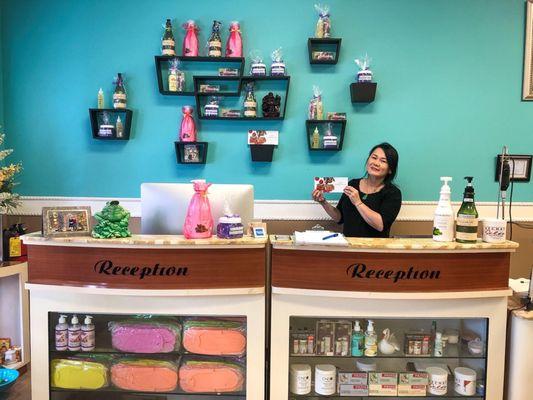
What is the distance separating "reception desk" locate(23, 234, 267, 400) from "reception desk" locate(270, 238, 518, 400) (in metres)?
0.10

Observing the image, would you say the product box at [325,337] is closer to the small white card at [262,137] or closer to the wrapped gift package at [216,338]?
the wrapped gift package at [216,338]

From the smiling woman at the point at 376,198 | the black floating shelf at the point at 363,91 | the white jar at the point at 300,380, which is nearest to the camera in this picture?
the white jar at the point at 300,380

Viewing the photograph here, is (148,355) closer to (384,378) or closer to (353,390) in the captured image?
(353,390)

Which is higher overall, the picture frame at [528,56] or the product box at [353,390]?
Result: the picture frame at [528,56]

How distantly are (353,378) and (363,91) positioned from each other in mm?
2073

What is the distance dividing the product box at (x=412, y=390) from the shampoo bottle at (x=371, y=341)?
0.71ft

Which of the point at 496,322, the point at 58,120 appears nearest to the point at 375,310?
the point at 496,322

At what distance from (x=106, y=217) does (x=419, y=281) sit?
150 centimetres

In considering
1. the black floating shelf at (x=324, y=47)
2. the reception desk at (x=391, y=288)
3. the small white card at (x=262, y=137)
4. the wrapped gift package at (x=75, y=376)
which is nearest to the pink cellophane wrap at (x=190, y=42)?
the small white card at (x=262, y=137)

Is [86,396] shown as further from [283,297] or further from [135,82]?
[135,82]

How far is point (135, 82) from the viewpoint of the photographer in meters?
3.37

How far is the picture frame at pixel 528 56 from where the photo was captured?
325 centimetres

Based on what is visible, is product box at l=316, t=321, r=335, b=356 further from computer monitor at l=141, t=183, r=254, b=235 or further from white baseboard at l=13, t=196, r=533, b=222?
white baseboard at l=13, t=196, r=533, b=222

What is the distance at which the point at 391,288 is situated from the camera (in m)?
1.95
